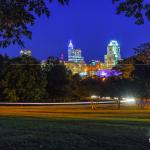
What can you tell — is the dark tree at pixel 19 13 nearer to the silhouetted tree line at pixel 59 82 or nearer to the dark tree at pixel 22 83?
the silhouetted tree line at pixel 59 82

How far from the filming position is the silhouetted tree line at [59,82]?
3073 inches

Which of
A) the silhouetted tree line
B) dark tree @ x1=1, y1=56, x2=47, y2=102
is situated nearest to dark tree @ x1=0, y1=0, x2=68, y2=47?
the silhouetted tree line

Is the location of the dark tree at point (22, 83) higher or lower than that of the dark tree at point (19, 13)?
higher

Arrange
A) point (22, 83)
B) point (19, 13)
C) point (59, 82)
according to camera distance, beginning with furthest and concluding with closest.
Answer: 1. point (59, 82)
2. point (22, 83)
3. point (19, 13)

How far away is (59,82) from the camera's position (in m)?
109

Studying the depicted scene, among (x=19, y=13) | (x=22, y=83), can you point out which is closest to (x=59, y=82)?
(x=22, y=83)

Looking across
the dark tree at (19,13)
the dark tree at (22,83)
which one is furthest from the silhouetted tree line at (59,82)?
the dark tree at (19,13)

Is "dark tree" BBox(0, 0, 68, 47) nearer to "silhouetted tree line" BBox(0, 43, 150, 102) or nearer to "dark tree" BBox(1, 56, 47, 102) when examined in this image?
"silhouetted tree line" BBox(0, 43, 150, 102)

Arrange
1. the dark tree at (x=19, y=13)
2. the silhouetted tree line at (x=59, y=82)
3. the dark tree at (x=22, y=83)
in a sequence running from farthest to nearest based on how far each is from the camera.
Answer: the dark tree at (x=22, y=83) < the silhouetted tree line at (x=59, y=82) < the dark tree at (x=19, y=13)

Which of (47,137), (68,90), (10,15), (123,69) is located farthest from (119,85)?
(10,15)

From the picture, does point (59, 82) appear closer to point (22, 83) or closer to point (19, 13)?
point (22, 83)

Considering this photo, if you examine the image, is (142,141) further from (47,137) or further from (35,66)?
(35,66)

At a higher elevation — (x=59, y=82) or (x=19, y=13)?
(x=59, y=82)

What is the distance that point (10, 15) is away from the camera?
11.1 m
